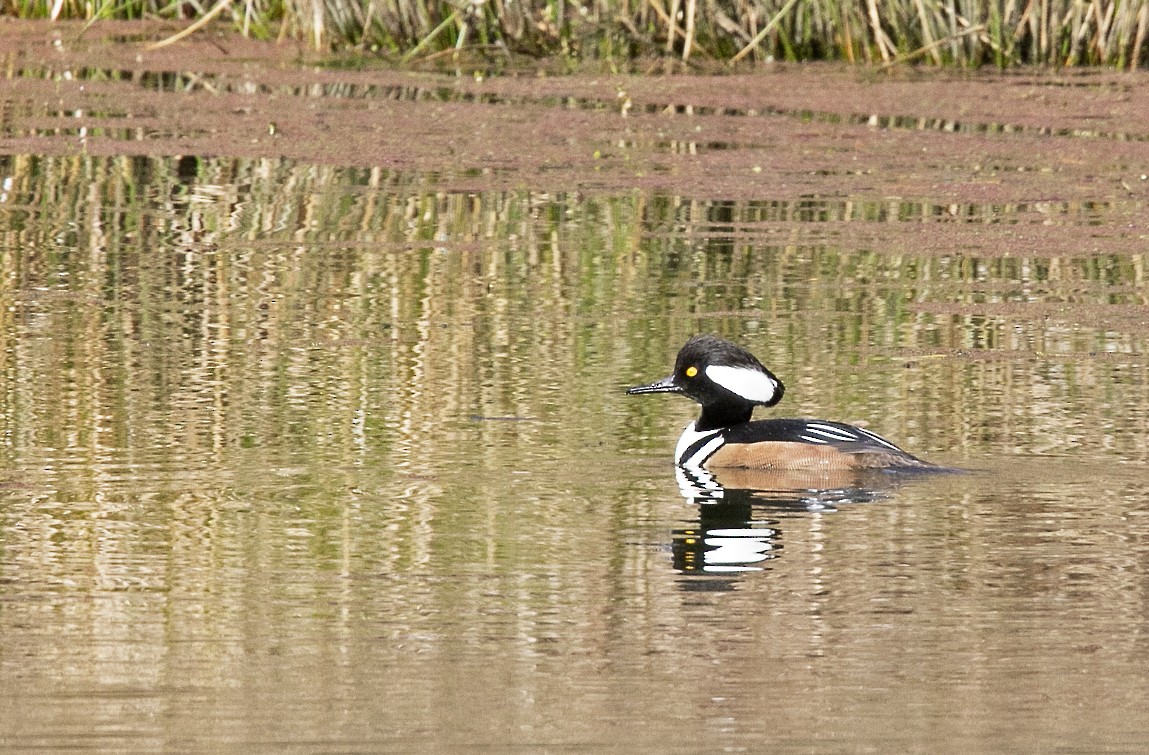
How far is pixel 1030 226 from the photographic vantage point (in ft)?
35.7

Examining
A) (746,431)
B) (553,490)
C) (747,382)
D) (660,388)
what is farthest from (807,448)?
(553,490)

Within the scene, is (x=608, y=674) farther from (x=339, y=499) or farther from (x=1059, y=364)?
(x=1059, y=364)

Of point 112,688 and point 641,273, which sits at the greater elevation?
point 641,273

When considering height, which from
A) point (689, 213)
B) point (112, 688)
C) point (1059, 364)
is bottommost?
point (112, 688)

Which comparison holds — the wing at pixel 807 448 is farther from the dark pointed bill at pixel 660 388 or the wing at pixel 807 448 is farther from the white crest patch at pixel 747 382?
the dark pointed bill at pixel 660 388

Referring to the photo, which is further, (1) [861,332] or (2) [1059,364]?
(1) [861,332]

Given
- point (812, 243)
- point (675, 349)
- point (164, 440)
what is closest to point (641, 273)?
point (812, 243)

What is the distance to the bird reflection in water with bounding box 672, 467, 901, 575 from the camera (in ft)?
18.3

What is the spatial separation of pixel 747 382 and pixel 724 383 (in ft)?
0.22

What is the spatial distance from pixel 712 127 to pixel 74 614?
9088 mm

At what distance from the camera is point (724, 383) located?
6.98 meters

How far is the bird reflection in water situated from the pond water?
0.7 inches

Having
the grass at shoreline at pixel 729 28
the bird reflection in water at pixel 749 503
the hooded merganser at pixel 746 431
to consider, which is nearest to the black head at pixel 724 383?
the hooded merganser at pixel 746 431

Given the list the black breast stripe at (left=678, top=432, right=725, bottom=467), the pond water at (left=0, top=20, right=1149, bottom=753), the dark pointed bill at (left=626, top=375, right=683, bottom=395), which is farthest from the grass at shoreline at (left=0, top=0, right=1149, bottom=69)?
the black breast stripe at (left=678, top=432, right=725, bottom=467)
